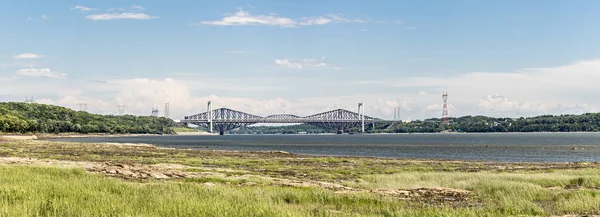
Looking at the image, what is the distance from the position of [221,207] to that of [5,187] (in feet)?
28.4

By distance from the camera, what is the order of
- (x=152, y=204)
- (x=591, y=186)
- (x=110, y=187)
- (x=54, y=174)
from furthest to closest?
(x=591, y=186)
(x=54, y=174)
(x=110, y=187)
(x=152, y=204)

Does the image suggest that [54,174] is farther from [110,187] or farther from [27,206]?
[27,206]

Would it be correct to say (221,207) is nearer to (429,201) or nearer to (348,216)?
(348,216)

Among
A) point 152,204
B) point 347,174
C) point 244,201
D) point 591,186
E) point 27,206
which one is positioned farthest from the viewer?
point 347,174

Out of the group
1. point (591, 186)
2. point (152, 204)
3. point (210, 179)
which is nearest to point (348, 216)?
point (152, 204)

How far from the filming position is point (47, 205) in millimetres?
15273

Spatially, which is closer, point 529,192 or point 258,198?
point 258,198

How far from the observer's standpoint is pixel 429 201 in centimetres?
2203

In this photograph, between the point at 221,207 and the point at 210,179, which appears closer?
the point at 221,207

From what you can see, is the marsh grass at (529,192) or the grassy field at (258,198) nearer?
the grassy field at (258,198)

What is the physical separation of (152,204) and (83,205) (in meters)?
1.94

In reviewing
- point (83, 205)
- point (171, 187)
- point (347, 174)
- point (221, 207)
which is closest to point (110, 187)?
point (171, 187)

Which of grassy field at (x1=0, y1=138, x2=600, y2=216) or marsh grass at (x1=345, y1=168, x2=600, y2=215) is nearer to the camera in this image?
grassy field at (x1=0, y1=138, x2=600, y2=216)

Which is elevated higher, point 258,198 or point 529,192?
point 258,198
